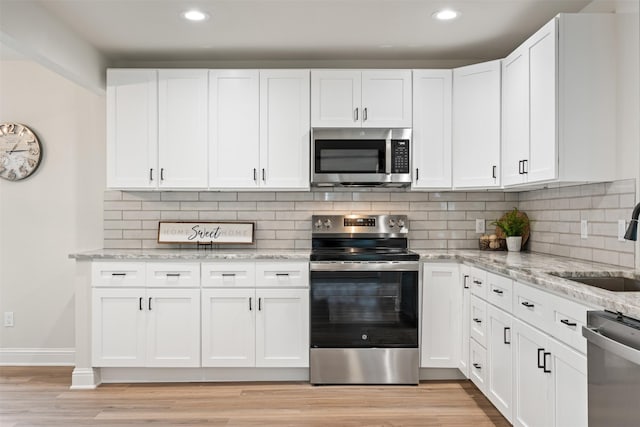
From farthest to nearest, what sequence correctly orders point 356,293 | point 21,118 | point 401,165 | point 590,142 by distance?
1. point 21,118
2. point 401,165
3. point 356,293
4. point 590,142

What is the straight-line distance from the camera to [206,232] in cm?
386

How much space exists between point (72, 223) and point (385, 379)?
2732mm

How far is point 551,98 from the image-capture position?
2.62 m

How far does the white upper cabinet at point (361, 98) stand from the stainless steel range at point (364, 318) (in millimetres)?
994

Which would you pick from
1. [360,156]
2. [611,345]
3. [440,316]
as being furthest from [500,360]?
[360,156]

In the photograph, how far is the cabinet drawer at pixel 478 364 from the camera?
2.91m

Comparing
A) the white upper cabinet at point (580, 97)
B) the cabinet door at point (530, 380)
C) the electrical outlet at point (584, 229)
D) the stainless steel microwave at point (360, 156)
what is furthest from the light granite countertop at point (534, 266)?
the stainless steel microwave at point (360, 156)

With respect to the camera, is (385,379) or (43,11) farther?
(385,379)

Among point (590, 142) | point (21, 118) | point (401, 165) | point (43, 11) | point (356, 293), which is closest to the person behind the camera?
point (590, 142)

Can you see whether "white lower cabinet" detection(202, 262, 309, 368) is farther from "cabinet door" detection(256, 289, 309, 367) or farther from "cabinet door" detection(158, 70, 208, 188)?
"cabinet door" detection(158, 70, 208, 188)

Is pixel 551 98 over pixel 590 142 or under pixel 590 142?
over

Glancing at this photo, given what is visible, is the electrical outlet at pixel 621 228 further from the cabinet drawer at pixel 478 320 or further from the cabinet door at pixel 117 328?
the cabinet door at pixel 117 328

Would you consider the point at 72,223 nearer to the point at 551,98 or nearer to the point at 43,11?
the point at 43,11

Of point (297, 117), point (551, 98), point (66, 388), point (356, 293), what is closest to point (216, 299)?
point (356, 293)
